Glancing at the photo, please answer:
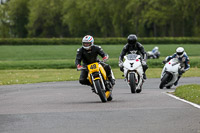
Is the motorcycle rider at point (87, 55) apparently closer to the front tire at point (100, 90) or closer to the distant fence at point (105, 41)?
the front tire at point (100, 90)

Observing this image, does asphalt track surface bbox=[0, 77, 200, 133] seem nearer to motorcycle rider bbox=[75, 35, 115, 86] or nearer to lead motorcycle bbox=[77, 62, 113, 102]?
lead motorcycle bbox=[77, 62, 113, 102]

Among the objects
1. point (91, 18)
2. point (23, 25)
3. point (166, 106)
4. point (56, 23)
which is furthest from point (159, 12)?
point (166, 106)

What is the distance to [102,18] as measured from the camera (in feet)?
380

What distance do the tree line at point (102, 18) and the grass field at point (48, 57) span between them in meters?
31.2

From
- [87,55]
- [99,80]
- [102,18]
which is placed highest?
[87,55]

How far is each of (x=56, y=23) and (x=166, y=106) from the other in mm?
120325

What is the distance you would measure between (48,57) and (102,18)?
57.7 meters

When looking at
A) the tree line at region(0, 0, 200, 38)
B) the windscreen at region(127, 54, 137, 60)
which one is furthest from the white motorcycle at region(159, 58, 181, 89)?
the tree line at region(0, 0, 200, 38)

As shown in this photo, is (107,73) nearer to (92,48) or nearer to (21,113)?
(92,48)

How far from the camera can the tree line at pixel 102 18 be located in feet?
329

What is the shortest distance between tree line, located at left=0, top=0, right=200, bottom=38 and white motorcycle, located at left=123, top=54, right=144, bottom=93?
81.4 metres

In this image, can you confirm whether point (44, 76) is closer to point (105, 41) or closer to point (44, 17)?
point (105, 41)

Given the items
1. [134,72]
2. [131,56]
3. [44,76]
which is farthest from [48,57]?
[134,72]

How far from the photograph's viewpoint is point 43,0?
5069 inches
